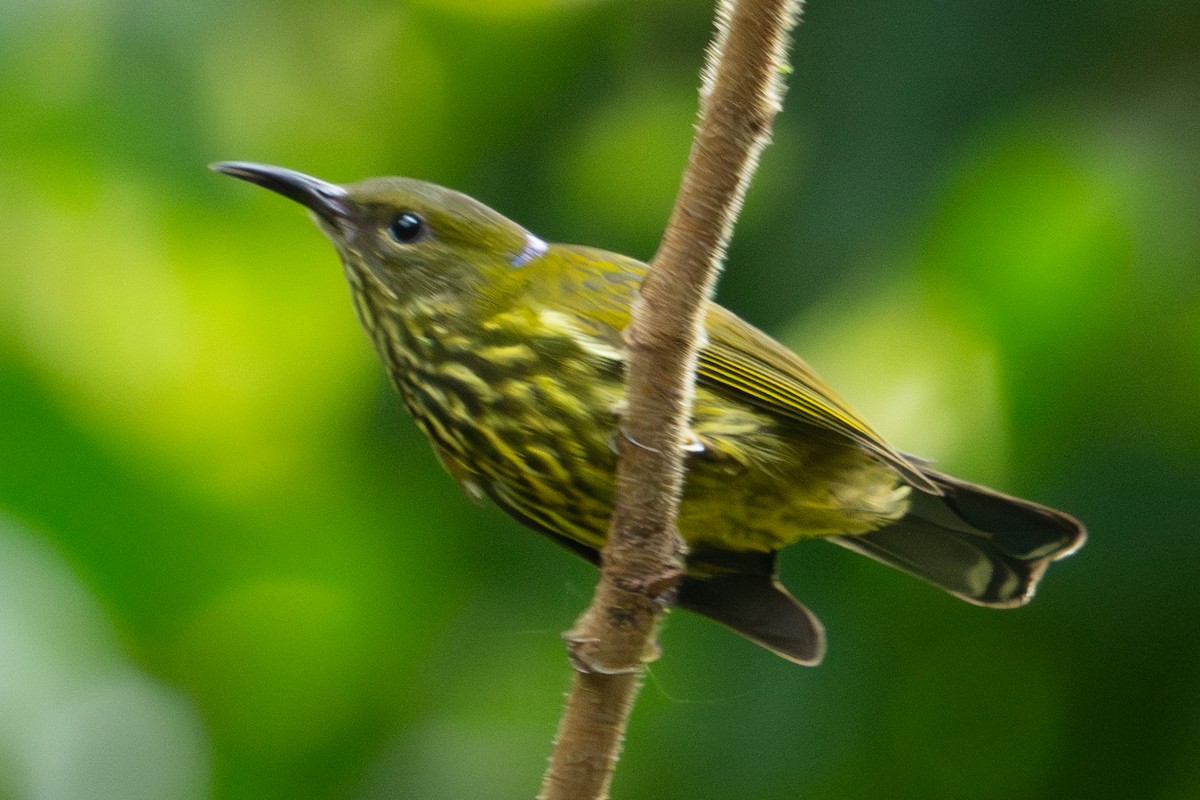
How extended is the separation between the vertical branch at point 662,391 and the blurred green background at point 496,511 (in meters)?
1.12

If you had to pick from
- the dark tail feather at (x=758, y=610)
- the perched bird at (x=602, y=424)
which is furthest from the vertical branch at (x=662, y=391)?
the dark tail feather at (x=758, y=610)

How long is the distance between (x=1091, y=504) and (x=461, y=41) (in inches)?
75.6

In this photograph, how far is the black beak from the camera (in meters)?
2.90

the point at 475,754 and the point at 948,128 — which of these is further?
the point at 475,754

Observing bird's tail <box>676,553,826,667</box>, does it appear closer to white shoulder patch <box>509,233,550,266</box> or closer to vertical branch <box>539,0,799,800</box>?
white shoulder patch <box>509,233,550,266</box>

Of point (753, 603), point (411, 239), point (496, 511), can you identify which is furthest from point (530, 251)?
point (753, 603)

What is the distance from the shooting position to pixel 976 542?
319 cm

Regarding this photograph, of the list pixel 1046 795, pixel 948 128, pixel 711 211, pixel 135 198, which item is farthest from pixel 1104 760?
pixel 135 198

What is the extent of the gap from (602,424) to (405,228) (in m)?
0.63

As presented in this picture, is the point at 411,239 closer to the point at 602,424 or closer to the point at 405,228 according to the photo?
the point at 405,228

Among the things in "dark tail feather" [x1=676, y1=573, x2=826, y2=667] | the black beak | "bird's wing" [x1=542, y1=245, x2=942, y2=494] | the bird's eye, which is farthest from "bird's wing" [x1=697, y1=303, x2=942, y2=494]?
the black beak

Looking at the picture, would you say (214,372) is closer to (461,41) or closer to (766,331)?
(461,41)

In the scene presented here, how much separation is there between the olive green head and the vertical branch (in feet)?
2.90

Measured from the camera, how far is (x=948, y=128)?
3.31 metres
